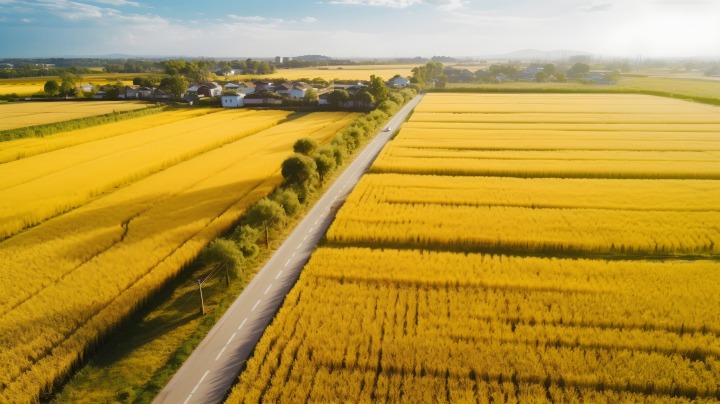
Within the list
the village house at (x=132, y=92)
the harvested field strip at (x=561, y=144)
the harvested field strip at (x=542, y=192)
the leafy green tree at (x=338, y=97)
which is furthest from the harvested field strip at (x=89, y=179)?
the village house at (x=132, y=92)

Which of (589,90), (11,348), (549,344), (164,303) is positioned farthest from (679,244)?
(589,90)

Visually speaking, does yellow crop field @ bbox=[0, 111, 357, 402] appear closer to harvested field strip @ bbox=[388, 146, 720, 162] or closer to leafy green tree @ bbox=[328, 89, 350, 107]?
harvested field strip @ bbox=[388, 146, 720, 162]

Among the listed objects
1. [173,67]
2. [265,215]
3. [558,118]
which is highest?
[173,67]

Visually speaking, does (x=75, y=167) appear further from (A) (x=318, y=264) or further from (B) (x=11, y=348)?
(A) (x=318, y=264)

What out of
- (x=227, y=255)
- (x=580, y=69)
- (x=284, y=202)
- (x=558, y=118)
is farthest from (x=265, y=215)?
(x=580, y=69)

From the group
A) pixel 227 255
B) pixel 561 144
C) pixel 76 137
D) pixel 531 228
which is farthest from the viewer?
pixel 76 137

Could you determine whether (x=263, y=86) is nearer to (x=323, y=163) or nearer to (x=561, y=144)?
(x=323, y=163)
